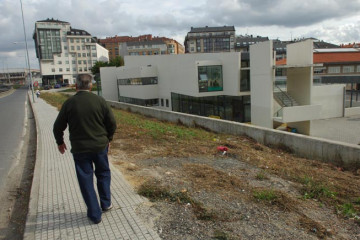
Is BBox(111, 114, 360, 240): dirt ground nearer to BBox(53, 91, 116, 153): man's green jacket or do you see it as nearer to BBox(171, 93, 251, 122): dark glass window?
BBox(53, 91, 116, 153): man's green jacket

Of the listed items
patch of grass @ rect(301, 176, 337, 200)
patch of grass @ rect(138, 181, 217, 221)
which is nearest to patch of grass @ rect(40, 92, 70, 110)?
patch of grass @ rect(138, 181, 217, 221)

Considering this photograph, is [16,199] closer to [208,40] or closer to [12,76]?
[208,40]

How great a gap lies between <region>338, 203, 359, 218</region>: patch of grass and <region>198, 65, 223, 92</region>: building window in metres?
22.7

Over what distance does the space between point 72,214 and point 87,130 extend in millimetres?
1315

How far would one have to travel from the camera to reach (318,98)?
28.9 metres

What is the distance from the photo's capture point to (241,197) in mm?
4395

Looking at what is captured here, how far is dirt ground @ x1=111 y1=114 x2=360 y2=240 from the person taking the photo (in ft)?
11.5

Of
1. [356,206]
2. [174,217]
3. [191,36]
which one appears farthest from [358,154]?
[191,36]

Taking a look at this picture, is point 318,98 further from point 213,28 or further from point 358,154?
point 213,28

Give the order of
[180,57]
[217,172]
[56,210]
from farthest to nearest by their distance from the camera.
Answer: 1. [180,57]
2. [217,172]
3. [56,210]

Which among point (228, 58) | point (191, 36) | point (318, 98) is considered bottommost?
point (318, 98)

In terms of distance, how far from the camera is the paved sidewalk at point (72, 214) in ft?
11.3

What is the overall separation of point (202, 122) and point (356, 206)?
9.70m

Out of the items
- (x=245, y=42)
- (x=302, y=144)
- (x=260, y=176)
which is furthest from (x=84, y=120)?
(x=245, y=42)
